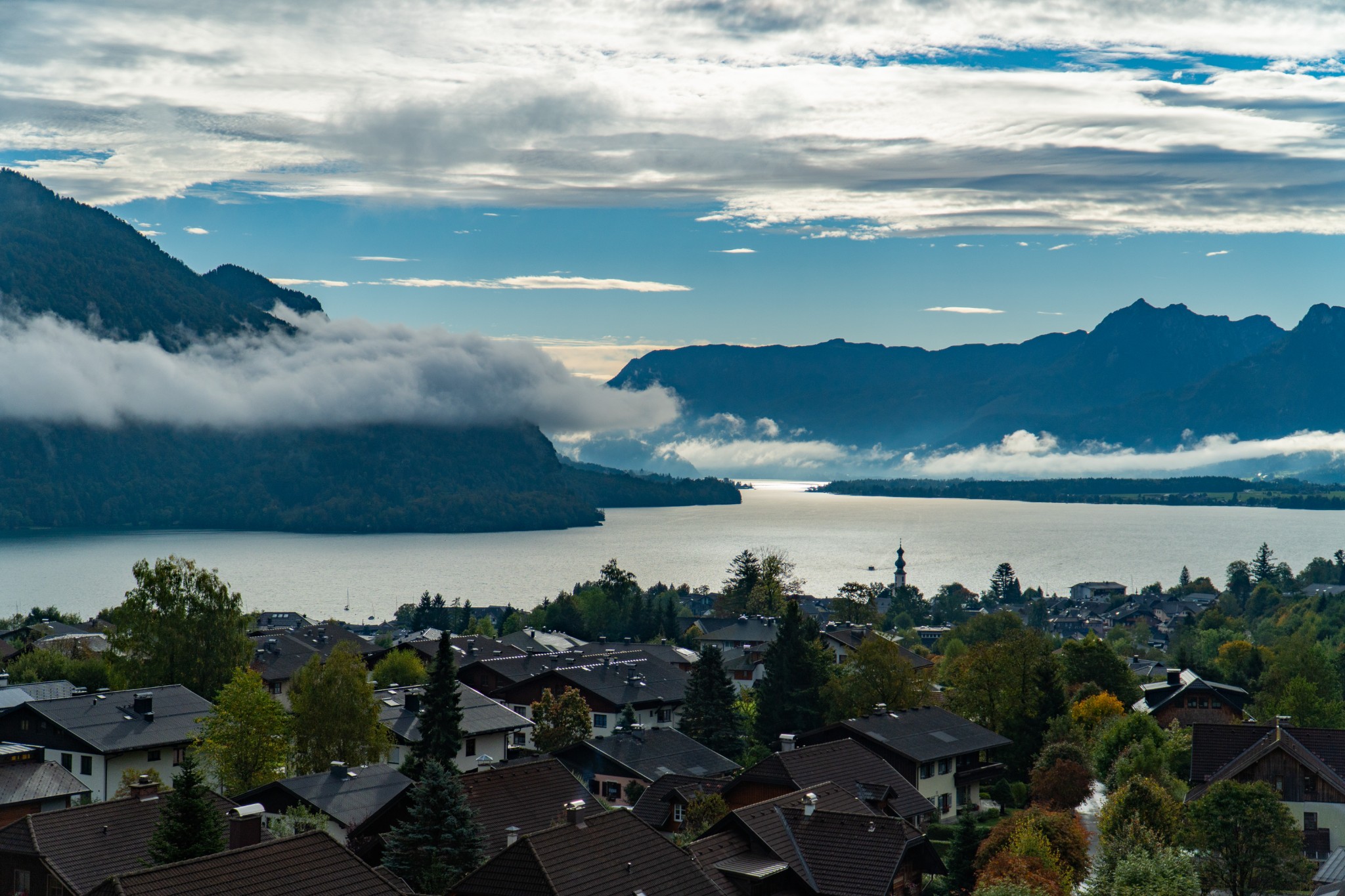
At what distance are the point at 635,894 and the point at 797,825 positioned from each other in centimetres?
742

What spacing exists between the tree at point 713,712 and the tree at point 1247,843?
25540 mm

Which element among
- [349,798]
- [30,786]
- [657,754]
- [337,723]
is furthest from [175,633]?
[349,798]

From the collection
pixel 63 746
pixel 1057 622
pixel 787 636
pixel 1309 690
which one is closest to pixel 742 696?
pixel 787 636

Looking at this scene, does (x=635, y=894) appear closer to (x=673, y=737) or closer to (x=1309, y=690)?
(x=673, y=737)

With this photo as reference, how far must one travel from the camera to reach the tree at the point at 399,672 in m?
70.1

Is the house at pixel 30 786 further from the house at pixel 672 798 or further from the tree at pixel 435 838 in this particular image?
the house at pixel 672 798

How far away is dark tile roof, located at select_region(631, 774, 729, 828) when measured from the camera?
4112cm

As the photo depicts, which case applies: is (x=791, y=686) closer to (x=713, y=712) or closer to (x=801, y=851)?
(x=713, y=712)

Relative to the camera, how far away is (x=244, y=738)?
44438mm

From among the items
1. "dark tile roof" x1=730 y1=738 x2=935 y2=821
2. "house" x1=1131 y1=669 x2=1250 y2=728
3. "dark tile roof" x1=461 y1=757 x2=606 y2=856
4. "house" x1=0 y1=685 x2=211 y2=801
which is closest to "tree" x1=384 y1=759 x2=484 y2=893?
"dark tile roof" x1=461 y1=757 x2=606 y2=856

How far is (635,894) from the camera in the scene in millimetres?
23359

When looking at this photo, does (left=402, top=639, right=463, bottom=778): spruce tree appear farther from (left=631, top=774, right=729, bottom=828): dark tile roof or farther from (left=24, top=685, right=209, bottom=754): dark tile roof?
(left=24, top=685, right=209, bottom=754): dark tile roof

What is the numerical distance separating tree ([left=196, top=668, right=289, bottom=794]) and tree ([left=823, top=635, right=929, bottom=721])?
24553mm

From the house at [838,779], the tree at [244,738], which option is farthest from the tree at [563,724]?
the house at [838,779]
